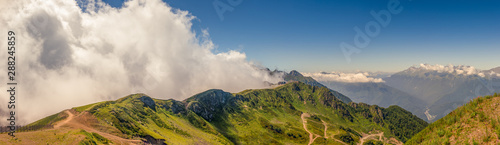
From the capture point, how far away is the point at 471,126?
2723cm

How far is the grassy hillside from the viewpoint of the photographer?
79.6 feet

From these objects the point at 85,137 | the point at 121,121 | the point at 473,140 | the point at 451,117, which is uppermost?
the point at 121,121

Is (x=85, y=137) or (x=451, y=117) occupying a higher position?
(x=85, y=137)

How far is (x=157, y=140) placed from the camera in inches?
6324

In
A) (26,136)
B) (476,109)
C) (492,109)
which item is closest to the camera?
(492,109)

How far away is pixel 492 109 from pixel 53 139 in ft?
447

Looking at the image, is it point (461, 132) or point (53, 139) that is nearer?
point (461, 132)

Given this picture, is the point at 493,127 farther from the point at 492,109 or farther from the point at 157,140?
the point at 157,140

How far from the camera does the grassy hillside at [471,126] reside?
79.6 ft

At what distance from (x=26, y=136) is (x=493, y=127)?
140078mm

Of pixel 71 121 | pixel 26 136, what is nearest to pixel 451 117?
pixel 26 136

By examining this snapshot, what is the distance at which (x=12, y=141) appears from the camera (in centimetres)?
7738

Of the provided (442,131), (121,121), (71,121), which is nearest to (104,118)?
(121,121)

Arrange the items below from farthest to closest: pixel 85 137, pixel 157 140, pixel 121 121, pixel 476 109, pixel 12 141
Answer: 1. pixel 121 121
2. pixel 157 140
3. pixel 85 137
4. pixel 12 141
5. pixel 476 109
